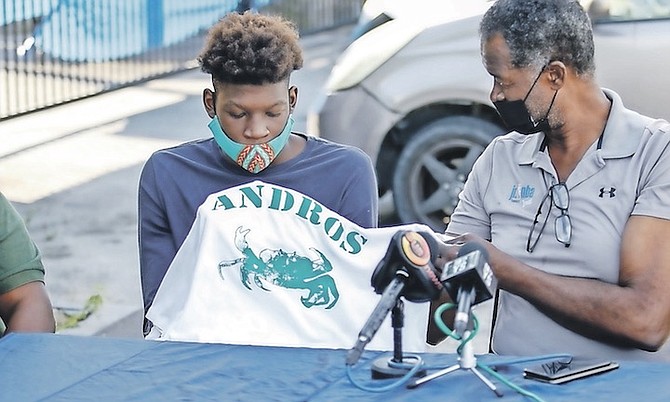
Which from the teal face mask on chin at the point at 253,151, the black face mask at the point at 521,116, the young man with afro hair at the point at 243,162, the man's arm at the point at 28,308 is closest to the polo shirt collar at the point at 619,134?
the black face mask at the point at 521,116

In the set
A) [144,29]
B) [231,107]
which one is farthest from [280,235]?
[144,29]

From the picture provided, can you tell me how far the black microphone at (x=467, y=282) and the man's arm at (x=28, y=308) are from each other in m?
1.41

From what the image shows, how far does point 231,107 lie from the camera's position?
3.35 metres

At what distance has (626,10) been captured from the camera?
6.29 meters

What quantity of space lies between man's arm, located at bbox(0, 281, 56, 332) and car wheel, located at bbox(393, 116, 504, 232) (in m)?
3.36

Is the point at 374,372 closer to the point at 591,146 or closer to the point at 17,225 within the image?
the point at 591,146

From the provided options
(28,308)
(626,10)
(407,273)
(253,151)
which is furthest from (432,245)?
(626,10)

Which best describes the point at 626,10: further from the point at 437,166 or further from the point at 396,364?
the point at 396,364

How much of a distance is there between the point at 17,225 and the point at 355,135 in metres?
3.32

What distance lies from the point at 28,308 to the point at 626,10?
404 centimetres

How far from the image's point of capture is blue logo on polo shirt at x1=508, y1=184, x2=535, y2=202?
3233 millimetres

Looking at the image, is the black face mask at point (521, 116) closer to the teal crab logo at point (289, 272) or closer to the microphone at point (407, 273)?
Result: the teal crab logo at point (289, 272)

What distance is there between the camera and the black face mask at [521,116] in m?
3.14

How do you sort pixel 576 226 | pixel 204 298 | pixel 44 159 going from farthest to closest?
pixel 44 159
pixel 576 226
pixel 204 298
